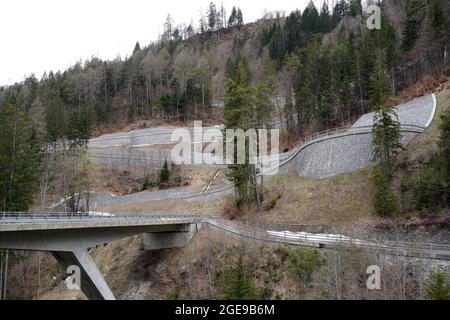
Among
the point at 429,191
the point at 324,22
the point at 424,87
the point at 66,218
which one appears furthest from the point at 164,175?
the point at 324,22

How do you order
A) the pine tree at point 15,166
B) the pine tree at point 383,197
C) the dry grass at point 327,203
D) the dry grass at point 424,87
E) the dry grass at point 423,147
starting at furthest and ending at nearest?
the dry grass at point 424,87 → the dry grass at point 423,147 → the dry grass at point 327,203 → the pine tree at point 15,166 → the pine tree at point 383,197

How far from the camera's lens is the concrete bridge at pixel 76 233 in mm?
18688

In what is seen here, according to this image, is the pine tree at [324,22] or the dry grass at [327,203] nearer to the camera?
the dry grass at [327,203]

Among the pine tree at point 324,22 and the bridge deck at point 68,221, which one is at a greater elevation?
the pine tree at point 324,22

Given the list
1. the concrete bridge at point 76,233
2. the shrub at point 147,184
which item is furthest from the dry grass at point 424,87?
the shrub at point 147,184

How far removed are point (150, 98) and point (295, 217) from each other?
2580 inches

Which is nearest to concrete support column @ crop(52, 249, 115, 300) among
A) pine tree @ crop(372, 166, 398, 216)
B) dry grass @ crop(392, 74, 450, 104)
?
pine tree @ crop(372, 166, 398, 216)

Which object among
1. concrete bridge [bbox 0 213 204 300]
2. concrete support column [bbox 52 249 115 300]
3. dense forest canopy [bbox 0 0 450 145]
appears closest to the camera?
concrete bridge [bbox 0 213 204 300]

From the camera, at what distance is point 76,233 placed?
2253cm

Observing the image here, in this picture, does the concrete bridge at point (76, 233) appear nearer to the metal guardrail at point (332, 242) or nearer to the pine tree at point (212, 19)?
the metal guardrail at point (332, 242)

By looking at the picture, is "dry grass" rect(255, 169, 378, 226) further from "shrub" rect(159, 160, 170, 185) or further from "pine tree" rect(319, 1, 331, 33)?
"pine tree" rect(319, 1, 331, 33)

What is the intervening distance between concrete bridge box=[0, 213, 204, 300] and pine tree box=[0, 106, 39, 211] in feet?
19.1

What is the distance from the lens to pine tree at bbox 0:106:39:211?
29.3m
